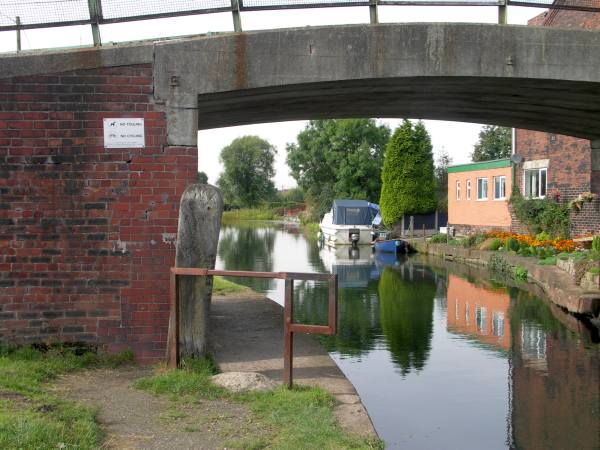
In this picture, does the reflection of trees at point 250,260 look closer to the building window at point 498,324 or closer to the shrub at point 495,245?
the building window at point 498,324

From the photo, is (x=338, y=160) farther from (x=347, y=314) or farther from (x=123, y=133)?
(x=123, y=133)

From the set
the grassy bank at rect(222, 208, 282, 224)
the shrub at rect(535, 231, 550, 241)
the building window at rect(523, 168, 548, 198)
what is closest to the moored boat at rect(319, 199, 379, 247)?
the building window at rect(523, 168, 548, 198)

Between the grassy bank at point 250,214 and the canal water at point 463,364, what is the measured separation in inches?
3117

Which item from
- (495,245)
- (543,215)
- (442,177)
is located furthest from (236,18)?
(442,177)

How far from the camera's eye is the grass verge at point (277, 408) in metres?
4.77

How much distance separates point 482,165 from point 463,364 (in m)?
23.4

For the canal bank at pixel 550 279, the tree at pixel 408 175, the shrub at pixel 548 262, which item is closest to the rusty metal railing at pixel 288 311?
the canal bank at pixel 550 279

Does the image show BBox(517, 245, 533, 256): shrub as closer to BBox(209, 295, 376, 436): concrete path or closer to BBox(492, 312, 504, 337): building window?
BBox(492, 312, 504, 337): building window

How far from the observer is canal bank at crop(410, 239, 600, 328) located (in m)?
13.1

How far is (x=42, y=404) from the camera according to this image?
206 inches

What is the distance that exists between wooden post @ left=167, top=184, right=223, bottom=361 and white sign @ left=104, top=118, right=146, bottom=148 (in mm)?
986

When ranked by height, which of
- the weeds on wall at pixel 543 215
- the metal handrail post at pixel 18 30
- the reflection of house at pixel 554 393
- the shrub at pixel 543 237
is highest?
the metal handrail post at pixel 18 30

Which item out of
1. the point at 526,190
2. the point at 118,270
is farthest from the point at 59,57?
the point at 526,190

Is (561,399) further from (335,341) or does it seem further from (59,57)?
(59,57)
